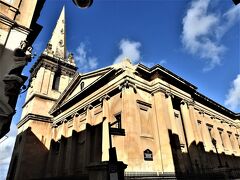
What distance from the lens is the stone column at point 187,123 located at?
16.8m

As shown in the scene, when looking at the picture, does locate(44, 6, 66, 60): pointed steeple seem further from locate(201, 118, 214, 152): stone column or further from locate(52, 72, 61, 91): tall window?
locate(201, 118, 214, 152): stone column

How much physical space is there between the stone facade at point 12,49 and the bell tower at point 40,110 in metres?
15.9

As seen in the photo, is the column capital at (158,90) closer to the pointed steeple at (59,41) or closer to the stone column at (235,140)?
the stone column at (235,140)

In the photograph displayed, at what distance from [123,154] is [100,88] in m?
7.64

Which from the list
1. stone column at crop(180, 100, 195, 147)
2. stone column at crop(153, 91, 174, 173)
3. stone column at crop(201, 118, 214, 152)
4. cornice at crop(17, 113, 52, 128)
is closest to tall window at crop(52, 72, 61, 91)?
cornice at crop(17, 113, 52, 128)

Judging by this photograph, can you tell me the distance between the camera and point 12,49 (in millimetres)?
7785

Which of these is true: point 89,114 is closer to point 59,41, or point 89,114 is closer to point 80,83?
point 80,83

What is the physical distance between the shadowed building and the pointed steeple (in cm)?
140

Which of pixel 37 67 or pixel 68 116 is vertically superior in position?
pixel 37 67

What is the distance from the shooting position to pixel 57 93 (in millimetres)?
27719

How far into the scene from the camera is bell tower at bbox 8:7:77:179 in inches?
860

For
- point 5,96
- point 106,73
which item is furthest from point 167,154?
point 5,96

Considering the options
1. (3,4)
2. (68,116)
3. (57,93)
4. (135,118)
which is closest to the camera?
(3,4)

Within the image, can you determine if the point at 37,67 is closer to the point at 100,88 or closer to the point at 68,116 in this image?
the point at 68,116
